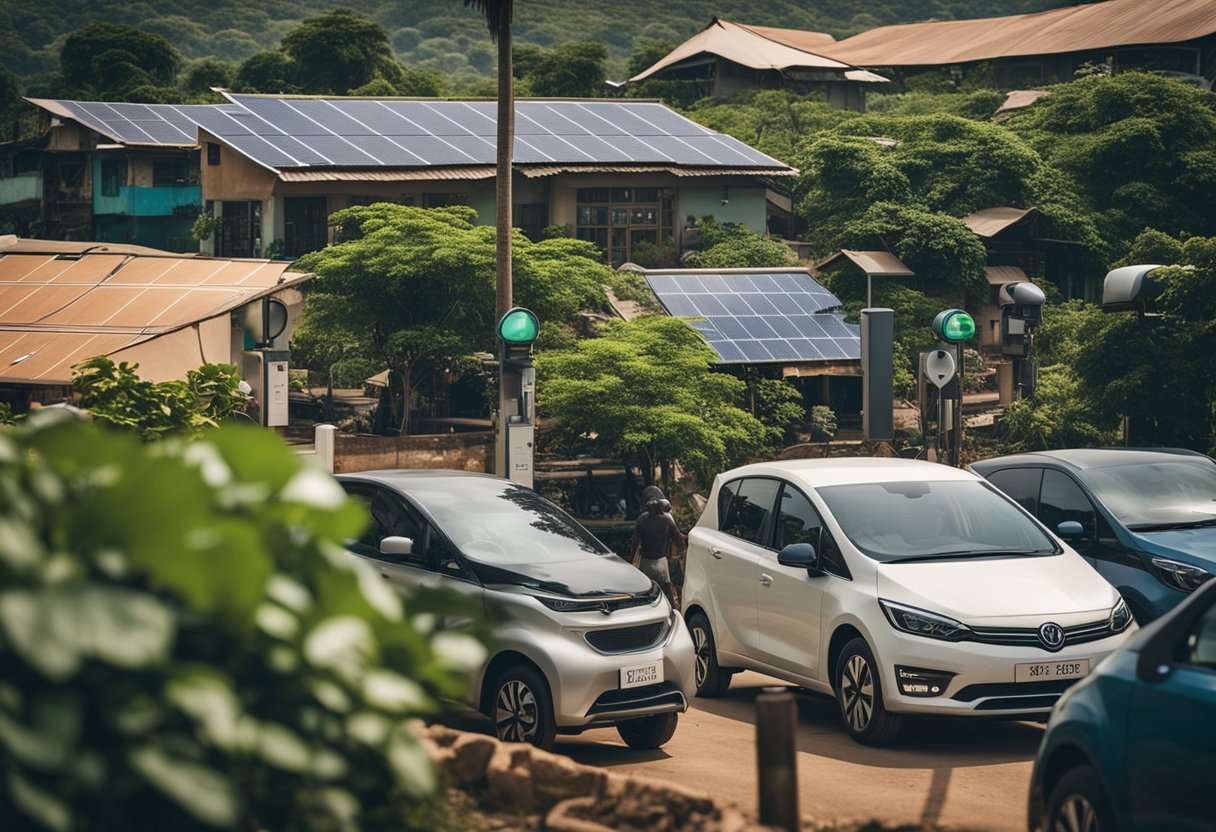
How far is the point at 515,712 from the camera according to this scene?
962cm

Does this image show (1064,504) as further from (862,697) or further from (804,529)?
(862,697)

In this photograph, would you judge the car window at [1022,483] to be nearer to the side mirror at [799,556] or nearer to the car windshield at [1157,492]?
the car windshield at [1157,492]

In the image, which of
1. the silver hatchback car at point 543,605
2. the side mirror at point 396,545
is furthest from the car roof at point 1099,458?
the side mirror at point 396,545

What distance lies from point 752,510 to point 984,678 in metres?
2.71

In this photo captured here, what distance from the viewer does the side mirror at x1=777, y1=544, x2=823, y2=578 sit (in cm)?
1066

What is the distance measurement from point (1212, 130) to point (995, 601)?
4435 centimetres

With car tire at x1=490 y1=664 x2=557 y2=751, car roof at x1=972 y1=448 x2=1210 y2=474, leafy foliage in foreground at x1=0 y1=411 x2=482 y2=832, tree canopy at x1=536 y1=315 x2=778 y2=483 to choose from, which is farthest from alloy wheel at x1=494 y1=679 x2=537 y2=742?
tree canopy at x1=536 y1=315 x2=778 y2=483

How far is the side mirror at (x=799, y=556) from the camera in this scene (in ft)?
35.0

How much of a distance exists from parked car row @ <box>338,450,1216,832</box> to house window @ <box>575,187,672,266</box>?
107 ft

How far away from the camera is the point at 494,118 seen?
45.0 m

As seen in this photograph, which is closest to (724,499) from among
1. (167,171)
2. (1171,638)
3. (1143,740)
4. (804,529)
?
(804,529)

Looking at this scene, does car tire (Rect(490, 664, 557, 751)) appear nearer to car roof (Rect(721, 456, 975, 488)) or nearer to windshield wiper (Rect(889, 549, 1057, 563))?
windshield wiper (Rect(889, 549, 1057, 563))

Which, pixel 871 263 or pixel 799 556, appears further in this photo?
pixel 871 263

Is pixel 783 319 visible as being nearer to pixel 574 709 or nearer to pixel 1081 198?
pixel 1081 198
